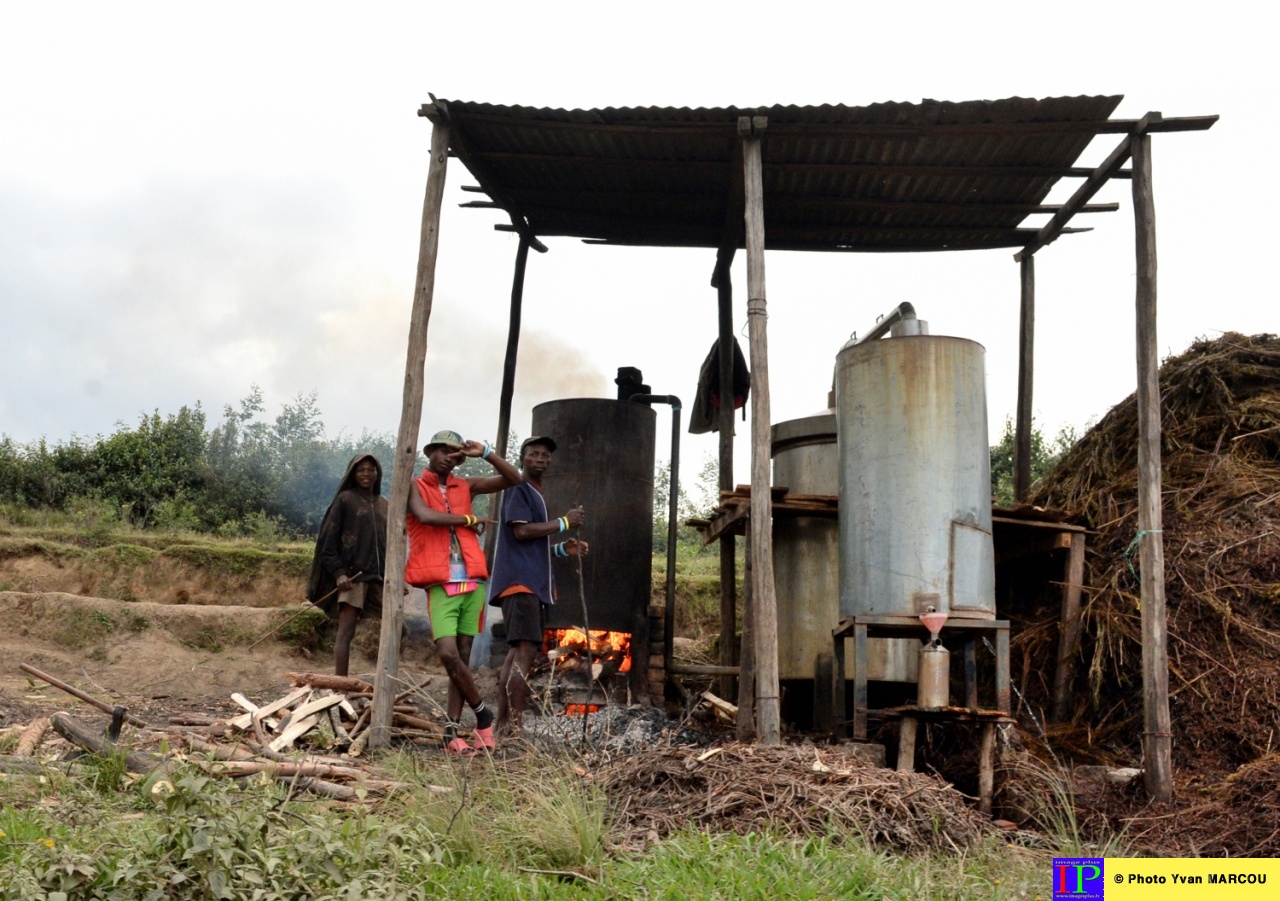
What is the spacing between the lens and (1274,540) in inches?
313

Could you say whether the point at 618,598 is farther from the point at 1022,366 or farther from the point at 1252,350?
the point at 1252,350

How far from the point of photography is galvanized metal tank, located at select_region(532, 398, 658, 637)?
9.52m

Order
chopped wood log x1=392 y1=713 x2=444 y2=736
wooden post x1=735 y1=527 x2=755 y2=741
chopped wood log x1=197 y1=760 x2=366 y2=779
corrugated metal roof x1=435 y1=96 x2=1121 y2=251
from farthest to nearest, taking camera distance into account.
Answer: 1. wooden post x1=735 y1=527 x2=755 y2=741
2. chopped wood log x1=392 y1=713 x2=444 y2=736
3. corrugated metal roof x1=435 y1=96 x2=1121 y2=251
4. chopped wood log x1=197 y1=760 x2=366 y2=779

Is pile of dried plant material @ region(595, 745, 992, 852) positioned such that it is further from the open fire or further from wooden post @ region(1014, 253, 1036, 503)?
wooden post @ region(1014, 253, 1036, 503)

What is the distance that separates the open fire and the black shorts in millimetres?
1871

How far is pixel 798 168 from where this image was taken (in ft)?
27.7

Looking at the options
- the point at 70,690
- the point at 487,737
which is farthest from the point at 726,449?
the point at 70,690

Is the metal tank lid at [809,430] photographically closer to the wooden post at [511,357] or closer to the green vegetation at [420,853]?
the wooden post at [511,357]

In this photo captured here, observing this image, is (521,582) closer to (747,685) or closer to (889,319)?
(747,685)

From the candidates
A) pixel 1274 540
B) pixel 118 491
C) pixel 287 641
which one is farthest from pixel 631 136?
pixel 118 491

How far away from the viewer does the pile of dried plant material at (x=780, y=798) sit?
A: 533cm

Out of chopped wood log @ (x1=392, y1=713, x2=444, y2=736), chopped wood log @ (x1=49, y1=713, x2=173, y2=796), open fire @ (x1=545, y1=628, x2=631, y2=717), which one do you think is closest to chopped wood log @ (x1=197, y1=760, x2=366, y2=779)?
chopped wood log @ (x1=49, y1=713, x2=173, y2=796)

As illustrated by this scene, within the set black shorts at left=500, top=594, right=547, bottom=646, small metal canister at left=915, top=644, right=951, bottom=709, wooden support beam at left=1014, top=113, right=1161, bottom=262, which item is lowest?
small metal canister at left=915, top=644, right=951, bottom=709

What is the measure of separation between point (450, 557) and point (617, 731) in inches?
71.4
